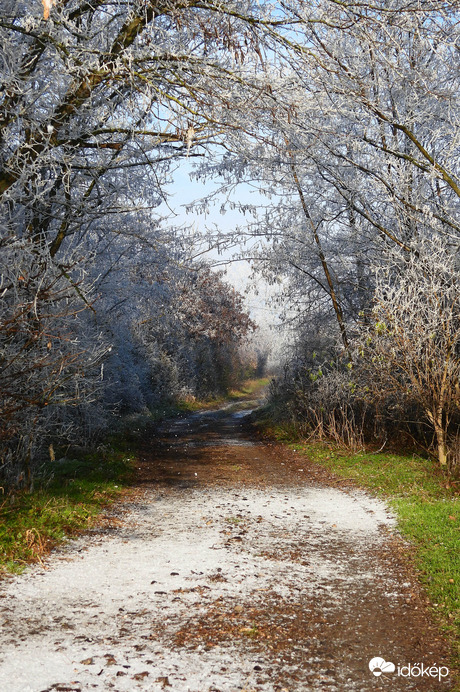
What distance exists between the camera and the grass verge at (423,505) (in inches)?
213

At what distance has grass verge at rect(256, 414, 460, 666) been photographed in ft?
17.7

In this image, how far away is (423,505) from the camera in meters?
8.51

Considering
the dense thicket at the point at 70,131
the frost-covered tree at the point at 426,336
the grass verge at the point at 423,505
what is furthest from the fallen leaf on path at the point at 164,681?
the frost-covered tree at the point at 426,336

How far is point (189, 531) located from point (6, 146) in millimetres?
5115

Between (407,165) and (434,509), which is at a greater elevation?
(407,165)

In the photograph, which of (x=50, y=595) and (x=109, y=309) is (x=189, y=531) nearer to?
(x=50, y=595)

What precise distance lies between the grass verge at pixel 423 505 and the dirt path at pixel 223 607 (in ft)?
0.63

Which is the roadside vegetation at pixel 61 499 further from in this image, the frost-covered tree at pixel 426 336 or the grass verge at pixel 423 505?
the frost-covered tree at pixel 426 336

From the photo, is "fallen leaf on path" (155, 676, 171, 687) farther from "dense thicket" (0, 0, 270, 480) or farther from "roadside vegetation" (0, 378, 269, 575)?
"dense thicket" (0, 0, 270, 480)

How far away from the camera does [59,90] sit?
24.2 feet

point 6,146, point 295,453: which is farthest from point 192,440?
point 6,146

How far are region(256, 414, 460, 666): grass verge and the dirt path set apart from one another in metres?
0.19

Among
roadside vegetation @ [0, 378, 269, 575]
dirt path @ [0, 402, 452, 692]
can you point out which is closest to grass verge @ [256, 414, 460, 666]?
dirt path @ [0, 402, 452, 692]

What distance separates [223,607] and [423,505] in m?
4.32
